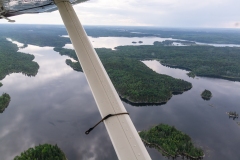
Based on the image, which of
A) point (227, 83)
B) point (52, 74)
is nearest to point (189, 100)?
point (227, 83)

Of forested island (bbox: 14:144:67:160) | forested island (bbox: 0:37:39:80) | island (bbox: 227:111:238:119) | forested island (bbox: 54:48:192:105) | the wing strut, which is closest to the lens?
the wing strut

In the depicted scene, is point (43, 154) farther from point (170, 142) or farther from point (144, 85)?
point (144, 85)

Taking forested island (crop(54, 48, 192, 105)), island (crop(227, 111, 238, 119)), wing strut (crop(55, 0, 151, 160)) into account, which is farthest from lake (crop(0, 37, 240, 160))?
wing strut (crop(55, 0, 151, 160))

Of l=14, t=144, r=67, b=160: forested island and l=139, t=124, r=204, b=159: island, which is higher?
l=14, t=144, r=67, b=160: forested island

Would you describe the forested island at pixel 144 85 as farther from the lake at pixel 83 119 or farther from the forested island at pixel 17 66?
the forested island at pixel 17 66

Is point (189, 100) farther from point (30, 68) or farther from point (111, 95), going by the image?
point (30, 68)

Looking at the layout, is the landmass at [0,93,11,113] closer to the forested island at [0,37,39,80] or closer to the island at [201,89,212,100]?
the forested island at [0,37,39,80]

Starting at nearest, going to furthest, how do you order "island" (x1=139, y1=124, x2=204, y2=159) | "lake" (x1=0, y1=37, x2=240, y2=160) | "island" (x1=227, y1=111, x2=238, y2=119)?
1. "island" (x1=139, y1=124, x2=204, y2=159)
2. "lake" (x1=0, y1=37, x2=240, y2=160)
3. "island" (x1=227, y1=111, x2=238, y2=119)

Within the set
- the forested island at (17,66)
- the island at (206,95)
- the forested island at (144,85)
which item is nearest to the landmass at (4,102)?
the forested island at (17,66)
